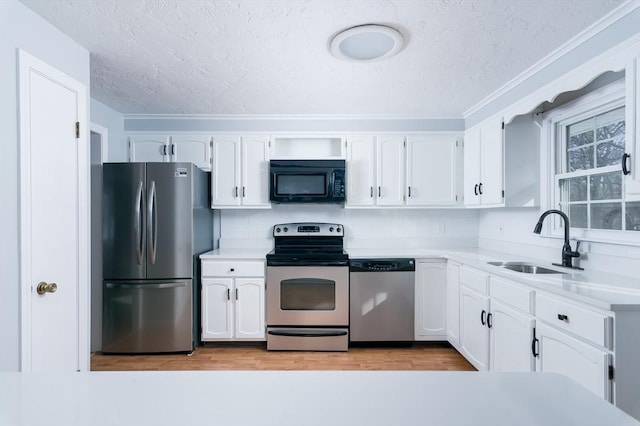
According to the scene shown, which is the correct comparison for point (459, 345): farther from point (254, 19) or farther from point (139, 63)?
point (139, 63)

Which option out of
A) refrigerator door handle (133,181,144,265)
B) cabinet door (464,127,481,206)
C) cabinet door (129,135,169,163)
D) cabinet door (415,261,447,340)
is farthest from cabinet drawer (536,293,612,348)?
cabinet door (129,135,169,163)

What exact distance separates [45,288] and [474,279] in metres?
2.78

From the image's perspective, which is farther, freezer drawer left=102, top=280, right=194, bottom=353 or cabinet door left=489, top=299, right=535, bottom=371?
freezer drawer left=102, top=280, right=194, bottom=353

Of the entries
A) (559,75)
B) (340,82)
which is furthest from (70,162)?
(559,75)

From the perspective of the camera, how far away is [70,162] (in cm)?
188

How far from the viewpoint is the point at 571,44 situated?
6.28 feet

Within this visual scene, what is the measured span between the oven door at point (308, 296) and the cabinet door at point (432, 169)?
117cm

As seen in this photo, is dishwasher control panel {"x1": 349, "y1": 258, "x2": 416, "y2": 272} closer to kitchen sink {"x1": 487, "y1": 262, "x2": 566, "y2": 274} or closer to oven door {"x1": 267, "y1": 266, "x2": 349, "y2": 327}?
oven door {"x1": 267, "y1": 266, "x2": 349, "y2": 327}

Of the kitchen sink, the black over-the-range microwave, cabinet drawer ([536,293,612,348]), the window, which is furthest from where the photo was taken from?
the black over-the-range microwave

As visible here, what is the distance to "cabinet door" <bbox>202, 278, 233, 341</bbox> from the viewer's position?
9.77ft

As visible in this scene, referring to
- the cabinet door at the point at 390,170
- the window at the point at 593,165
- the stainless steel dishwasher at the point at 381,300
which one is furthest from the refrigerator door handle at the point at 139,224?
the window at the point at 593,165

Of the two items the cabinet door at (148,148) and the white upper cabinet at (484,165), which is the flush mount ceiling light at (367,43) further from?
the cabinet door at (148,148)

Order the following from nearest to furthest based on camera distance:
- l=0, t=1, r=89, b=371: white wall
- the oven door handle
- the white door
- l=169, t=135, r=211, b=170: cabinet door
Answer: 1. l=0, t=1, r=89, b=371: white wall
2. the white door
3. the oven door handle
4. l=169, t=135, r=211, b=170: cabinet door

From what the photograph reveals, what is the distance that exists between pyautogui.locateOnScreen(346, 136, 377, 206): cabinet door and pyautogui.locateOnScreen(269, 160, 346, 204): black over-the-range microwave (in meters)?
0.14
